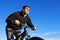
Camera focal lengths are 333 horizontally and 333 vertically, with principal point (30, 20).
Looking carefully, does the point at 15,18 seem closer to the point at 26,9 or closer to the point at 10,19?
the point at 10,19

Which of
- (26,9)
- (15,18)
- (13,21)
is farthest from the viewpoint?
(15,18)

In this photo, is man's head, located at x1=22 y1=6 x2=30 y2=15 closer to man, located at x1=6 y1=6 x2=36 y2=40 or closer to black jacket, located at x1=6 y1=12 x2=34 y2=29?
man, located at x1=6 y1=6 x2=36 y2=40


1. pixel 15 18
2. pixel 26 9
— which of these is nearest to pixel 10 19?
pixel 15 18

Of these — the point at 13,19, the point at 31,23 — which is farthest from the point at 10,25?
the point at 31,23

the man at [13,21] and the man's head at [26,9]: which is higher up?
the man's head at [26,9]

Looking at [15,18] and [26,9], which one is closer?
[26,9]

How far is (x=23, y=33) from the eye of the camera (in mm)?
13750

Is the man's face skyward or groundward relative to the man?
skyward

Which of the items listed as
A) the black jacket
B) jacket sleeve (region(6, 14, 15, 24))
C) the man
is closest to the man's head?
the man

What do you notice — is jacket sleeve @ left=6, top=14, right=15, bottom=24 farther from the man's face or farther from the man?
the man's face

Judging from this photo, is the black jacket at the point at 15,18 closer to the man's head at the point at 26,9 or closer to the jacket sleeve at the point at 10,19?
the jacket sleeve at the point at 10,19

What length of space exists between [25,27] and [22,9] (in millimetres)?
757

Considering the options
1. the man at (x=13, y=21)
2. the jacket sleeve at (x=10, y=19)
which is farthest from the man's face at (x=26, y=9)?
the jacket sleeve at (x=10, y=19)

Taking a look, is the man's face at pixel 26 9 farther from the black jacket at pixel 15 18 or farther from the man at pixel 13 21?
the black jacket at pixel 15 18
